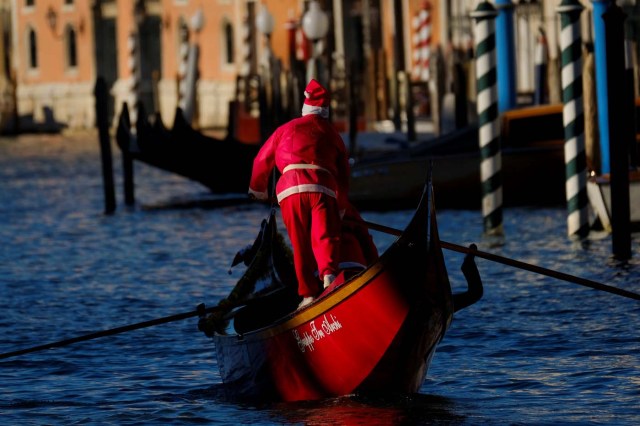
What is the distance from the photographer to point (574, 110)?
47.8 ft

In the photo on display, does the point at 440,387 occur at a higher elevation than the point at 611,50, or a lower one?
lower

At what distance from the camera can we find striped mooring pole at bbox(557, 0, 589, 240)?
14.4 metres

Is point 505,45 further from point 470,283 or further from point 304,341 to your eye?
point 304,341

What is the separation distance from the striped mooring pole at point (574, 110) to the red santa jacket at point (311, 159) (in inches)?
233

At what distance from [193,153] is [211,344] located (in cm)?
1004

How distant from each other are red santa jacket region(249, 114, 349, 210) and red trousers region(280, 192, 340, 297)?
0.13 feet

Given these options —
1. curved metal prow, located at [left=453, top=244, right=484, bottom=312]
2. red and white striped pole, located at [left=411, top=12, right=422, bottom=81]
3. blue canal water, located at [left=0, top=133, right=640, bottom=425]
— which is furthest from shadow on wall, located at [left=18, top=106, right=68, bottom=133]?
curved metal prow, located at [left=453, top=244, right=484, bottom=312]

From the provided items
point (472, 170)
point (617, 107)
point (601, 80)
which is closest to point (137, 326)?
point (617, 107)

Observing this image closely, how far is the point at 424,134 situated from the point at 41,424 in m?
19.9

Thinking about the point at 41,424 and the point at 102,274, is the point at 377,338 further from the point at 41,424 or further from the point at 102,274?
the point at 102,274

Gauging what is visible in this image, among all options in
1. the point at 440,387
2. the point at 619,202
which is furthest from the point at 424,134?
the point at 440,387

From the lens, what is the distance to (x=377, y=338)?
26.5 ft

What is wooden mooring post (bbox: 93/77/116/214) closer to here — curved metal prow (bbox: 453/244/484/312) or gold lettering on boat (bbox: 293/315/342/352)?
curved metal prow (bbox: 453/244/484/312)

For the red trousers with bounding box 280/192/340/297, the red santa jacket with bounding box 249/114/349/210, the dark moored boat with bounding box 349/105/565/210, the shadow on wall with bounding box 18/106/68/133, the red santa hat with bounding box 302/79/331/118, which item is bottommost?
the shadow on wall with bounding box 18/106/68/133
